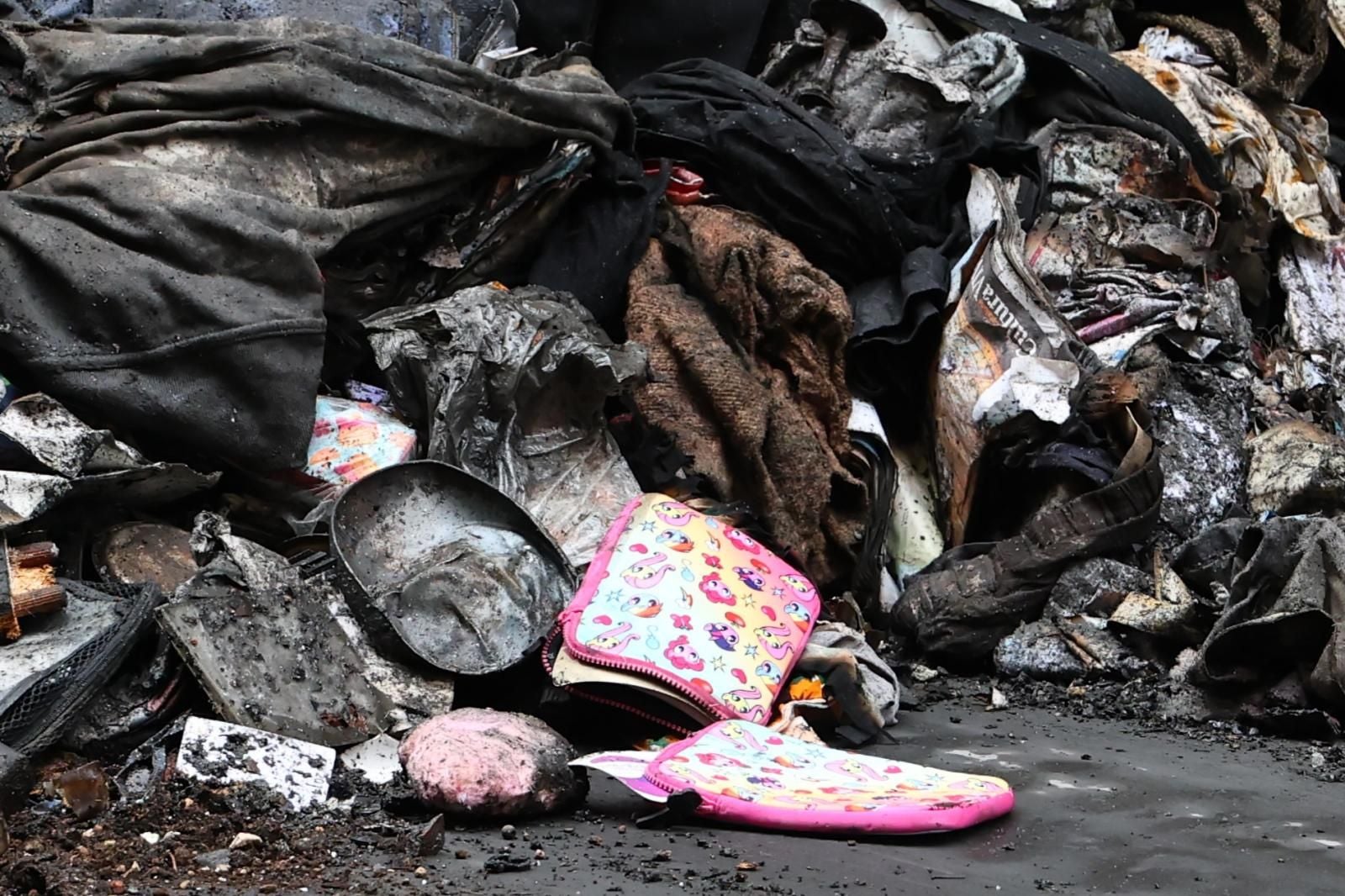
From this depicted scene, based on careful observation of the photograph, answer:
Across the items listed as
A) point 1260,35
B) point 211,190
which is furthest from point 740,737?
point 1260,35

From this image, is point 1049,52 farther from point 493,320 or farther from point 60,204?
point 60,204

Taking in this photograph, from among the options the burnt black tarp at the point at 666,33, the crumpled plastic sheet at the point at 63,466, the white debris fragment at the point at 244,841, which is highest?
the burnt black tarp at the point at 666,33

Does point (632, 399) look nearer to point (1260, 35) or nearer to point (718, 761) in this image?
point (718, 761)

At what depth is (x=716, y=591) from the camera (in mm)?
2719

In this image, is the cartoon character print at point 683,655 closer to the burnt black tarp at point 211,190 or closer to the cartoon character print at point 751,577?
the cartoon character print at point 751,577

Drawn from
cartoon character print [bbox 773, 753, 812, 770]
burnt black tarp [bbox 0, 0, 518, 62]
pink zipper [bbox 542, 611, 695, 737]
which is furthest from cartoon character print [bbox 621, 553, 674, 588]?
burnt black tarp [bbox 0, 0, 518, 62]

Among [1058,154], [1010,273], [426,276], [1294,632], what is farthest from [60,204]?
[1058,154]

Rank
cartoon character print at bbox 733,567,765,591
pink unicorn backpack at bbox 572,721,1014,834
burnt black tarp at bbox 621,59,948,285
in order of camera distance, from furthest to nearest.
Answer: burnt black tarp at bbox 621,59,948,285 < cartoon character print at bbox 733,567,765,591 < pink unicorn backpack at bbox 572,721,1014,834

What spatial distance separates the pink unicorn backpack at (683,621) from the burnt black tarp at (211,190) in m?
0.70

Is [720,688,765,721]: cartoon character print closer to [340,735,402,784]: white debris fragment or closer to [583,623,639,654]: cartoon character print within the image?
[583,623,639,654]: cartoon character print

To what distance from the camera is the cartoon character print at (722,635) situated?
2590 mm

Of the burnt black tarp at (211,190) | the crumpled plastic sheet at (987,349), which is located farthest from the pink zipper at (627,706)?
the crumpled plastic sheet at (987,349)

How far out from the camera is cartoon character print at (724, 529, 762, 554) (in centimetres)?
289

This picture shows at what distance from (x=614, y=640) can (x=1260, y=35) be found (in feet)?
11.7
